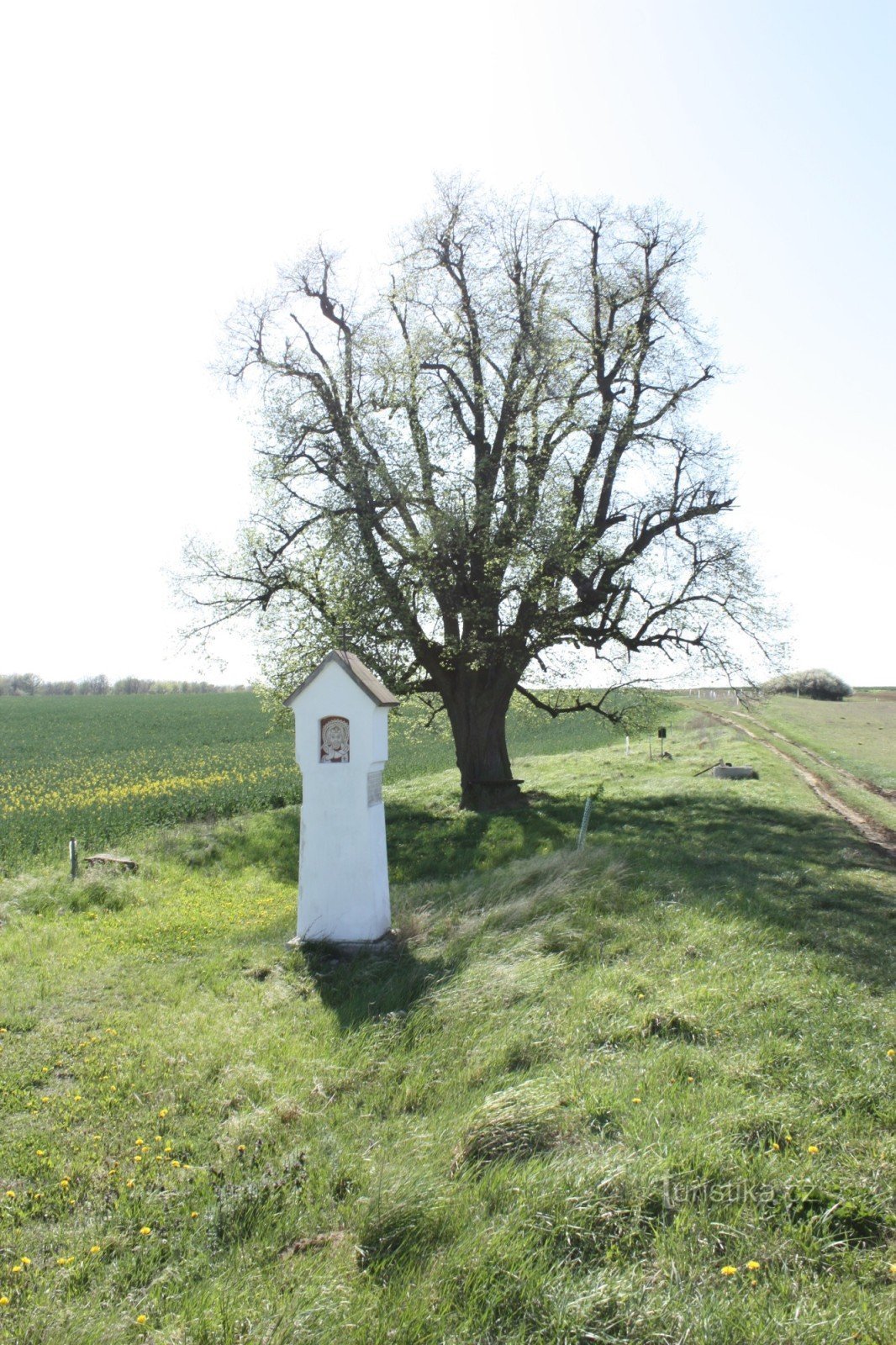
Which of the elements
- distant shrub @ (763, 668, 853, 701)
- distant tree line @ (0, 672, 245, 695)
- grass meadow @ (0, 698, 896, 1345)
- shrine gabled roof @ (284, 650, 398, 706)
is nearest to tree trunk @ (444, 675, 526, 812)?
grass meadow @ (0, 698, 896, 1345)

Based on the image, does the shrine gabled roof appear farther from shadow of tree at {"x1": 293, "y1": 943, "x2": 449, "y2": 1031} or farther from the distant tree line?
the distant tree line

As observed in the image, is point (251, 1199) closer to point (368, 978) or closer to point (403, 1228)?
point (403, 1228)

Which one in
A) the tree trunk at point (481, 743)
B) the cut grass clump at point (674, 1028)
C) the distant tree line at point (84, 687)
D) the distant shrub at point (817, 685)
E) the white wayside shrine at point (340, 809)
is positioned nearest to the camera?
the cut grass clump at point (674, 1028)

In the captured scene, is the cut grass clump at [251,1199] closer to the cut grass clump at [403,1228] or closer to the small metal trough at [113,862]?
the cut grass clump at [403,1228]

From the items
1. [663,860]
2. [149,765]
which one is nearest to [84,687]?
[149,765]

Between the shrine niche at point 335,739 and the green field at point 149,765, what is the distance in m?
7.86

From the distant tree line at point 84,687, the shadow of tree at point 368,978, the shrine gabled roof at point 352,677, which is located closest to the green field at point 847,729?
the shrine gabled roof at point 352,677

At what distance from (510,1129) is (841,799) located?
16586 mm

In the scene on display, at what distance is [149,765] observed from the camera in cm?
3112

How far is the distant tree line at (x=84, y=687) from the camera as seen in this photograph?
95.8 metres

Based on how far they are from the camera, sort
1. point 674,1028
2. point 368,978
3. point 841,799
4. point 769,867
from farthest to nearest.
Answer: point 841,799
point 769,867
point 368,978
point 674,1028

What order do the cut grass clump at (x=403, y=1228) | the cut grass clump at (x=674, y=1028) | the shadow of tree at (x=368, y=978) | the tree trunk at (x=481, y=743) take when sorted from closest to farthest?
the cut grass clump at (x=403, y=1228) < the cut grass clump at (x=674, y=1028) < the shadow of tree at (x=368, y=978) < the tree trunk at (x=481, y=743)

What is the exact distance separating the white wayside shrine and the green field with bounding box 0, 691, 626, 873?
758 cm

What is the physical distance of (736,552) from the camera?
1981cm
